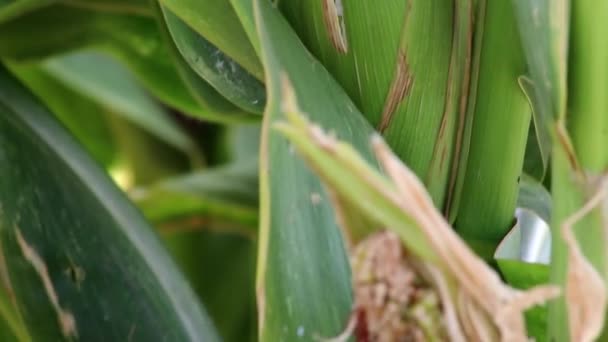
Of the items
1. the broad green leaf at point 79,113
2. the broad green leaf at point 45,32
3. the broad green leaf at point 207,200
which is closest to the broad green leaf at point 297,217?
the broad green leaf at point 45,32

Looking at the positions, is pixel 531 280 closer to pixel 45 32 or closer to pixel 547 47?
pixel 547 47

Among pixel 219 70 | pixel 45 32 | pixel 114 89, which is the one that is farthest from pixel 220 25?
pixel 114 89

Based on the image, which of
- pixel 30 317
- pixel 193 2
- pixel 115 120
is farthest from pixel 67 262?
pixel 115 120

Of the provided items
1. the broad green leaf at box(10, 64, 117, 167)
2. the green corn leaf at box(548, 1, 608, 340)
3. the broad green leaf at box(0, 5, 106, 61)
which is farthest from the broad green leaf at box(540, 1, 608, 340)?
the broad green leaf at box(10, 64, 117, 167)

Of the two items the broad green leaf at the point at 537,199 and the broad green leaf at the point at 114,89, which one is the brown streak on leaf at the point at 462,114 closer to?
the broad green leaf at the point at 537,199

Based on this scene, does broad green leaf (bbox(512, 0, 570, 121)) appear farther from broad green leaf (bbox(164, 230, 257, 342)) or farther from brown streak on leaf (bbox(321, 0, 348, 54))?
broad green leaf (bbox(164, 230, 257, 342))

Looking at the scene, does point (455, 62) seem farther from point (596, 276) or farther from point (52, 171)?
point (52, 171)
